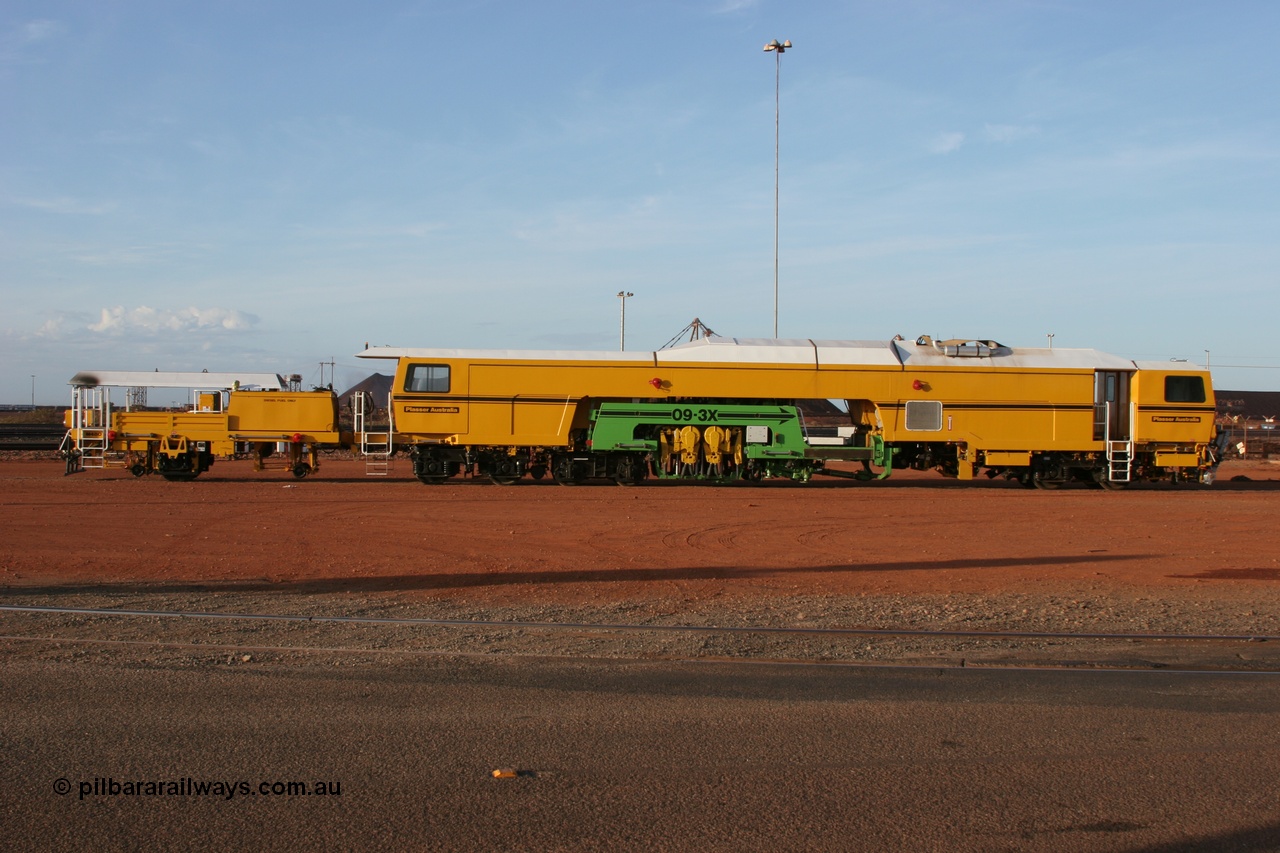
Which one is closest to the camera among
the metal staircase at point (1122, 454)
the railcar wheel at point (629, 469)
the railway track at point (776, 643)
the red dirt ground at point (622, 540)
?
the railway track at point (776, 643)

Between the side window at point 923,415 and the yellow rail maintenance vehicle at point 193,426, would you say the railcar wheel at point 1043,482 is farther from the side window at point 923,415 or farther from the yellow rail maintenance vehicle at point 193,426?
the yellow rail maintenance vehicle at point 193,426

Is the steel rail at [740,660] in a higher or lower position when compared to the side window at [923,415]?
lower

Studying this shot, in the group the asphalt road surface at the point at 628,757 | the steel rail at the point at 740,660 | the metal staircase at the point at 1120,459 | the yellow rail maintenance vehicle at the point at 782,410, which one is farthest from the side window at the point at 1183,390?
the asphalt road surface at the point at 628,757

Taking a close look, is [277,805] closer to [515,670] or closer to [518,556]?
[515,670]

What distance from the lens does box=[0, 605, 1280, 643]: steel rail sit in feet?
30.7

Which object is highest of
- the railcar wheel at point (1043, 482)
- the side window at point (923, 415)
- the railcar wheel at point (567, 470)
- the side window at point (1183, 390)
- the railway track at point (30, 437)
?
the side window at point (1183, 390)

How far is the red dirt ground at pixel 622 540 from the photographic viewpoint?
12531 millimetres

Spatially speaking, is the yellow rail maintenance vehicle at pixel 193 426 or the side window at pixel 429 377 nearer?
the side window at pixel 429 377

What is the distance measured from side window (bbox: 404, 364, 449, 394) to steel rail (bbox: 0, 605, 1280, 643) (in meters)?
16.3

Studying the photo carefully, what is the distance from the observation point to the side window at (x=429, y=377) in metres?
26.0

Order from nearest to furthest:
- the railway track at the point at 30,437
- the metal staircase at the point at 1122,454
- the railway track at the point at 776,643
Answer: the railway track at the point at 776,643
the metal staircase at the point at 1122,454
the railway track at the point at 30,437

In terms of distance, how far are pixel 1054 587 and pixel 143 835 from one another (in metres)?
10.7

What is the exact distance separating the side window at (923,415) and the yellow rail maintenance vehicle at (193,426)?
15.3 m

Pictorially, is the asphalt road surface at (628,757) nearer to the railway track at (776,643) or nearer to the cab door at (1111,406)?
the railway track at (776,643)
